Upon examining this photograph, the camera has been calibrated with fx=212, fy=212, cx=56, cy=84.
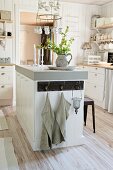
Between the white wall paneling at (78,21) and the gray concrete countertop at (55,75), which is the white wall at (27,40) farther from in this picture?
the gray concrete countertop at (55,75)

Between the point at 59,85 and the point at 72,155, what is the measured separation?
86 centimetres

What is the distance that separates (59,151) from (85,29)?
4.10m

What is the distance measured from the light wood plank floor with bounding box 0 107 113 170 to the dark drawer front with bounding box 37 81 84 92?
785 millimetres

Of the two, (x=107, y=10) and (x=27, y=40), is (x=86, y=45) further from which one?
(x=27, y=40)

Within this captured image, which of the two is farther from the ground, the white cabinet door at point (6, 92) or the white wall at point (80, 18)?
the white wall at point (80, 18)

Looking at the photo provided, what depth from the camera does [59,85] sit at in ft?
8.68

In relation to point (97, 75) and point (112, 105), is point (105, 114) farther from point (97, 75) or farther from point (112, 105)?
point (97, 75)

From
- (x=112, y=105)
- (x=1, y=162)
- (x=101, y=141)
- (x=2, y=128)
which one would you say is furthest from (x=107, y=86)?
(x=1, y=162)

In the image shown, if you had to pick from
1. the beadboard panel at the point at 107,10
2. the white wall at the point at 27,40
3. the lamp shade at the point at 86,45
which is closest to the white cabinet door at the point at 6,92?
the lamp shade at the point at 86,45

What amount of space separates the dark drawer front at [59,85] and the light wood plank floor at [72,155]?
30.9 inches

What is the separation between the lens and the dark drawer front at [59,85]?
2570mm

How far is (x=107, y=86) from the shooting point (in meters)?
4.49

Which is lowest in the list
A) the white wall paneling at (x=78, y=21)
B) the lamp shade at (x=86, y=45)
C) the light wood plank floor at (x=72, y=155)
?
the light wood plank floor at (x=72, y=155)

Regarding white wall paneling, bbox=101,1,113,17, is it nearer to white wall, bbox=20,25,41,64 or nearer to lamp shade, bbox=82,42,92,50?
lamp shade, bbox=82,42,92,50
